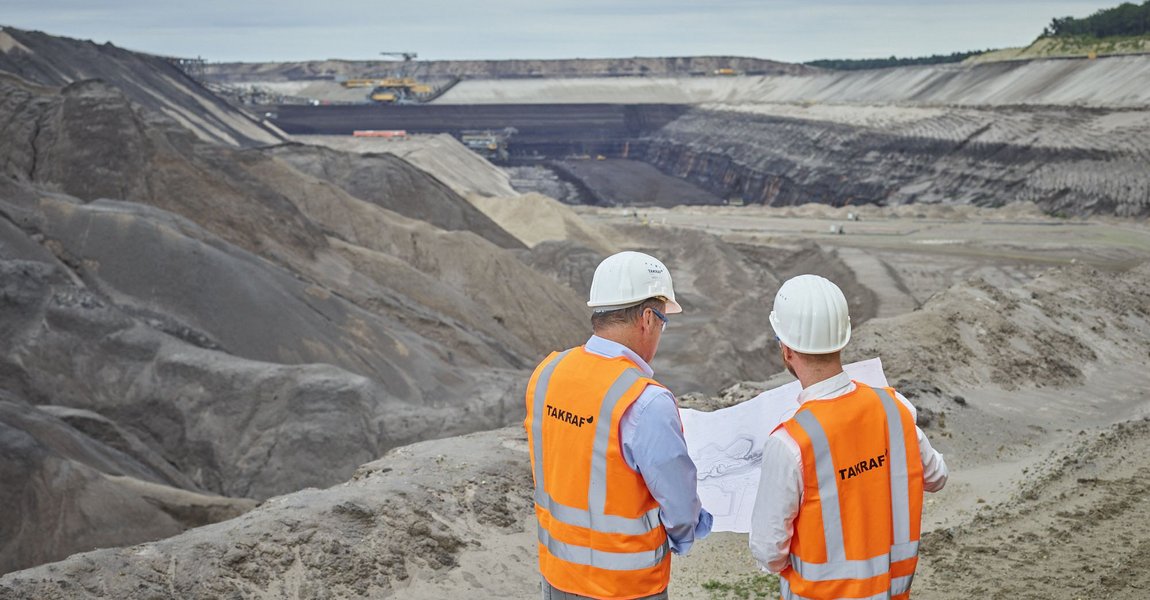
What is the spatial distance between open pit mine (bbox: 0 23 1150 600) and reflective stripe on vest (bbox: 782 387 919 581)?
293 cm

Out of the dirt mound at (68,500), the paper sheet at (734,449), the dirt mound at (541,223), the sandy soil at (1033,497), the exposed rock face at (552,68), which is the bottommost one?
the dirt mound at (541,223)

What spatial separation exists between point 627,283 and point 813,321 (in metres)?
0.71

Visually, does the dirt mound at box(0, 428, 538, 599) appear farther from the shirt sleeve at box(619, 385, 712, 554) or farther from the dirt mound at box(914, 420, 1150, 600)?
the shirt sleeve at box(619, 385, 712, 554)

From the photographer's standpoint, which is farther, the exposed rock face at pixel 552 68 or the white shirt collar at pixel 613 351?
the exposed rock face at pixel 552 68

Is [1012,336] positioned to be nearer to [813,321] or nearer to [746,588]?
[746,588]

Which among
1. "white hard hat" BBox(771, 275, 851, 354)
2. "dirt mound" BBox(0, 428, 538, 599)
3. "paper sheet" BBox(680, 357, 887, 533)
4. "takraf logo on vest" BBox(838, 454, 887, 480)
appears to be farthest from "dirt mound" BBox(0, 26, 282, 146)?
"takraf logo on vest" BBox(838, 454, 887, 480)

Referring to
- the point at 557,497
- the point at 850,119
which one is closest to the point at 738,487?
the point at 557,497

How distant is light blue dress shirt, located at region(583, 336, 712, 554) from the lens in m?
3.80

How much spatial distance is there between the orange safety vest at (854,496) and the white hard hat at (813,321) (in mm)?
181

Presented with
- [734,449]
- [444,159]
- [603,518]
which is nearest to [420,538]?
[734,449]

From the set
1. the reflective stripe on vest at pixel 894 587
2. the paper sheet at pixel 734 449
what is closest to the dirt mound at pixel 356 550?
the paper sheet at pixel 734 449

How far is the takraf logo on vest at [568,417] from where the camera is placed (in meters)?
3.93

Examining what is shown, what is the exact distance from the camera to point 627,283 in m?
4.09

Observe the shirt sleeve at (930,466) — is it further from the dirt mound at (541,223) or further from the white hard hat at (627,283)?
the dirt mound at (541,223)
